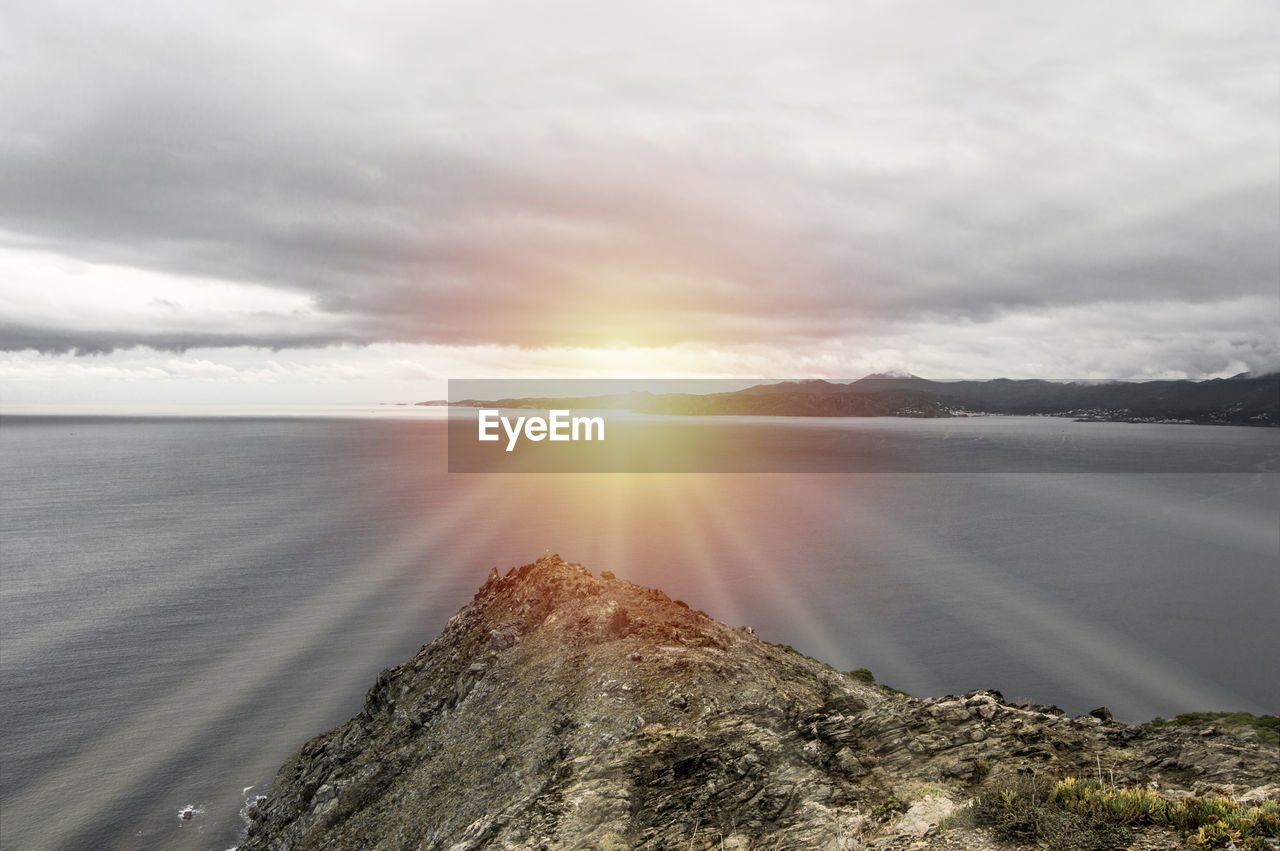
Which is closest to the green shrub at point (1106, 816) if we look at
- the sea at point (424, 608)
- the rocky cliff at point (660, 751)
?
the rocky cliff at point (660, 751)

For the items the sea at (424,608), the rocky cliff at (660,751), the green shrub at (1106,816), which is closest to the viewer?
the green shrub at (1106,816)

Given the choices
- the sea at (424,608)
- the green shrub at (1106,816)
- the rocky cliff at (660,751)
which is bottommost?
the sea at (424,608)

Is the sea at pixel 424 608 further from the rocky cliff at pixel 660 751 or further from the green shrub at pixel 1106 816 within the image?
the green shrub at pixel 1106 816

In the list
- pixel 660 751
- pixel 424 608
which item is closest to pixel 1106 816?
pixel 660 751

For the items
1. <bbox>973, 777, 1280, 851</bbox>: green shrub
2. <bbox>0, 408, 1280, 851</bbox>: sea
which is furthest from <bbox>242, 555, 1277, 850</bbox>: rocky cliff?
<bbox>0, 408, 1280, 851</bbox>: sea

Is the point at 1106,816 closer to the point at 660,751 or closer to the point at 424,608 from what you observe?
the point at 660,751
